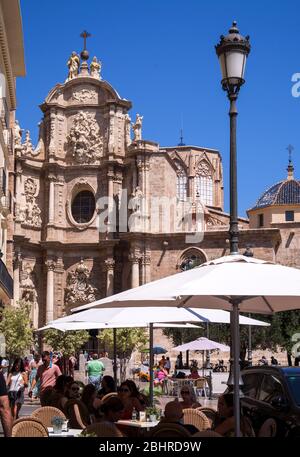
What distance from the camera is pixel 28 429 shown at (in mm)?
8102

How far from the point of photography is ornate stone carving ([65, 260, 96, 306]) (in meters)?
45.1

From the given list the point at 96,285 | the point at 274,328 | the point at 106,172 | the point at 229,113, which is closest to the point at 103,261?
the point at 96,285

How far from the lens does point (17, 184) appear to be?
44.5 meters

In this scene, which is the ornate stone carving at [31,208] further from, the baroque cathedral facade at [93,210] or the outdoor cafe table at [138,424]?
the outdoor cafe table at [138,424]

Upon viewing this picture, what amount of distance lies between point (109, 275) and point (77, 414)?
34073mm

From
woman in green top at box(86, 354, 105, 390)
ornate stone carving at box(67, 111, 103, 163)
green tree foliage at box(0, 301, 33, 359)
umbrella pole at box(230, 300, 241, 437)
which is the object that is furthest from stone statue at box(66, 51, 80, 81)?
umbrella pole at box(230, 300, 241, 437)

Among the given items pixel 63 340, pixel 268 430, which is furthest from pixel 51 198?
pixel 268 430

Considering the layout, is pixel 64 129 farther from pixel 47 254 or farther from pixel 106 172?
pixel 47 254

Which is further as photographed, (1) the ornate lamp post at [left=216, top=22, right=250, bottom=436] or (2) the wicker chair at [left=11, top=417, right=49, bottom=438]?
(1) the ornate lamp post at [left=216, top=22, right=250, bottom=436]

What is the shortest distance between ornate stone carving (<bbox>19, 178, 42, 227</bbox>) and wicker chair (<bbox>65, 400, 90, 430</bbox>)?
114ft

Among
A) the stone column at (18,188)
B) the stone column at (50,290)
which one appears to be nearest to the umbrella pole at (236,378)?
the stone column at (50,290)

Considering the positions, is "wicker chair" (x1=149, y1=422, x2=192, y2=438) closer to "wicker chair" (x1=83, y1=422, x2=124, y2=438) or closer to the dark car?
"wicker chair" (x1=83, y1=422, x2=124, y2=438)

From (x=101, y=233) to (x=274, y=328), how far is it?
13438 millimetres

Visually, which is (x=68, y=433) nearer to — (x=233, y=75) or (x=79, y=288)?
(x=233, y=75)
